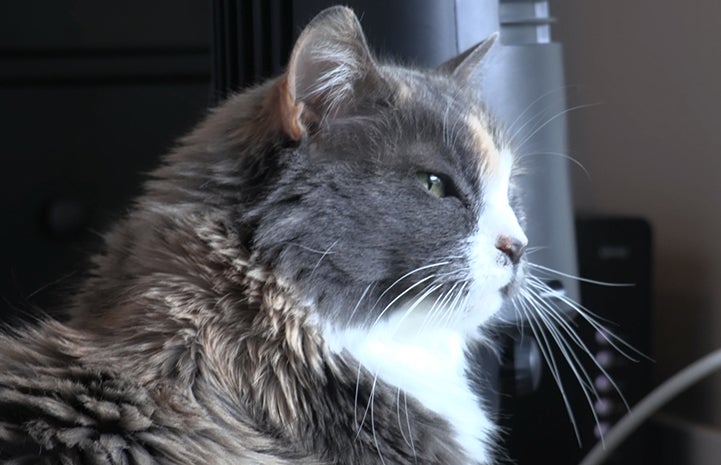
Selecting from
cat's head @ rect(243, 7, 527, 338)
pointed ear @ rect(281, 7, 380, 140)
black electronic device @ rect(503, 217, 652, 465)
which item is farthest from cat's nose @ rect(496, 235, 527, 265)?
black electronic device @ rect(503, 217, 652, 465)

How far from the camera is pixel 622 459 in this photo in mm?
1653

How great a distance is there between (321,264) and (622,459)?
950 millimetres

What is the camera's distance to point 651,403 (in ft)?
4.81

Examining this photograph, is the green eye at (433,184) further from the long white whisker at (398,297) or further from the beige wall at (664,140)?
the beige wall at (664,140)

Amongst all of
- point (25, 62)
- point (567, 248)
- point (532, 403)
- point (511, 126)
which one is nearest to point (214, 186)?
point (511, 126)

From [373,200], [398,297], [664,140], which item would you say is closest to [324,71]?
[373,200]

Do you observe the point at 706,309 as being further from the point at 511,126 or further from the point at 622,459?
the point at 511,126

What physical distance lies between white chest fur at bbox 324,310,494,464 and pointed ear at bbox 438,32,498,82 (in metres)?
0.34

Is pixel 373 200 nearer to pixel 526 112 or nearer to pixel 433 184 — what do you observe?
pixel 433 184

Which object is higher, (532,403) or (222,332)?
(222,332)

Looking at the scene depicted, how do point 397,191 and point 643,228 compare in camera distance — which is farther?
point 643,228

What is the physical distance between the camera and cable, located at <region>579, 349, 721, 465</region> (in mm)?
1417

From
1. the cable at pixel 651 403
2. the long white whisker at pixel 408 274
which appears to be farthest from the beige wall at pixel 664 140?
the long white whisker at pixel 408 274

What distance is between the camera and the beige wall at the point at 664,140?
1640 mm
